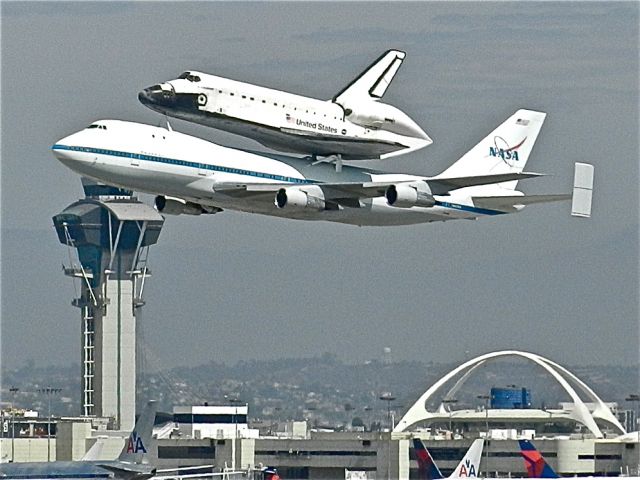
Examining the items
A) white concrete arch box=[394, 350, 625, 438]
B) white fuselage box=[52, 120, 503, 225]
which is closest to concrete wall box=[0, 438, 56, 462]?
white concrete arch box=[394, 350, 625, 438]

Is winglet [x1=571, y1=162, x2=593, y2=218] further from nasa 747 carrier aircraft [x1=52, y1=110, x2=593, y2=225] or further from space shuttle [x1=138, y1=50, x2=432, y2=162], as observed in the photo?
space shuttle [x1=138, y1=50, x2=432, y2=162]

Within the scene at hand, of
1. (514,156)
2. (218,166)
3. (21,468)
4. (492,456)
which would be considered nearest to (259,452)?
(492,456)

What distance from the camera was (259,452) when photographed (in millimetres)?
126062

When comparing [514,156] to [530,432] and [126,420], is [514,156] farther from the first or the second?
[126,420]

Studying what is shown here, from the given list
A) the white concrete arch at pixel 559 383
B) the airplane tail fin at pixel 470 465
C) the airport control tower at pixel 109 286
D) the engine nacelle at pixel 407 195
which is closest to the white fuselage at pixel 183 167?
the engine nacelle at pixel 407 195

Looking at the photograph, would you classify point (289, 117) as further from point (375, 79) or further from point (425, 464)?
point (425, 464)

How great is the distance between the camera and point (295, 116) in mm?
60594

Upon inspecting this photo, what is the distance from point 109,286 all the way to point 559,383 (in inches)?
2195

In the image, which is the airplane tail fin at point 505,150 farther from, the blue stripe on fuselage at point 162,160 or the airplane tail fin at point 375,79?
the blue stripe on fuselage at point 162,160

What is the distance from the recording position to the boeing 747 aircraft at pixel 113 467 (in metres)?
75.3

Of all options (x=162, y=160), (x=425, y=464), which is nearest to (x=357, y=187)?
(x=162, y=160)

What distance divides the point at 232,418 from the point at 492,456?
3562cm

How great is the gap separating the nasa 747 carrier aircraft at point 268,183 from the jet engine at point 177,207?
0.04 metres

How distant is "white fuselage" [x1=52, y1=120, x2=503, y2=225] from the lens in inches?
2329
